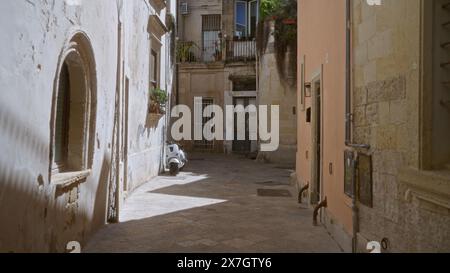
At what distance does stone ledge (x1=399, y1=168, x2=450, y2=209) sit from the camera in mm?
2546

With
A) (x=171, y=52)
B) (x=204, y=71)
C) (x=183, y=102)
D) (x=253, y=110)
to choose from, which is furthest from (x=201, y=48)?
(x=171, y=52)

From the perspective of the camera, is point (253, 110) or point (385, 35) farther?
point (253, 110)

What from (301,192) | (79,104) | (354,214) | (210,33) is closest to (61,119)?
(79,104)

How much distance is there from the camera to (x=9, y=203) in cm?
264

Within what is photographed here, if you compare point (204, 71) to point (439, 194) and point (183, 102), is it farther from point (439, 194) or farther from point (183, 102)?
point (439, 194)

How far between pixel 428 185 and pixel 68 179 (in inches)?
128

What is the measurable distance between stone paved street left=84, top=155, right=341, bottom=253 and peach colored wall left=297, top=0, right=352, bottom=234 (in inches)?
22.1

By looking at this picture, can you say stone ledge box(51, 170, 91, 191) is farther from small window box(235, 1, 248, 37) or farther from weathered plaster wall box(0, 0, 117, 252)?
small window box(235, 1, 248, 37)

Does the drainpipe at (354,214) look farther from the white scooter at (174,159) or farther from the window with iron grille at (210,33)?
the window with iron grille at (210,33)

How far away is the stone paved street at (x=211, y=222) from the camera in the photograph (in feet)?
15.1

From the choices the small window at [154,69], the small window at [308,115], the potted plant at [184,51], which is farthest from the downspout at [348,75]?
the potted plant at [184,51]

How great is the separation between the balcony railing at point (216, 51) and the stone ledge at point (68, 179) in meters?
15.6

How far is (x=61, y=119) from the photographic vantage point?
434 centimetres
